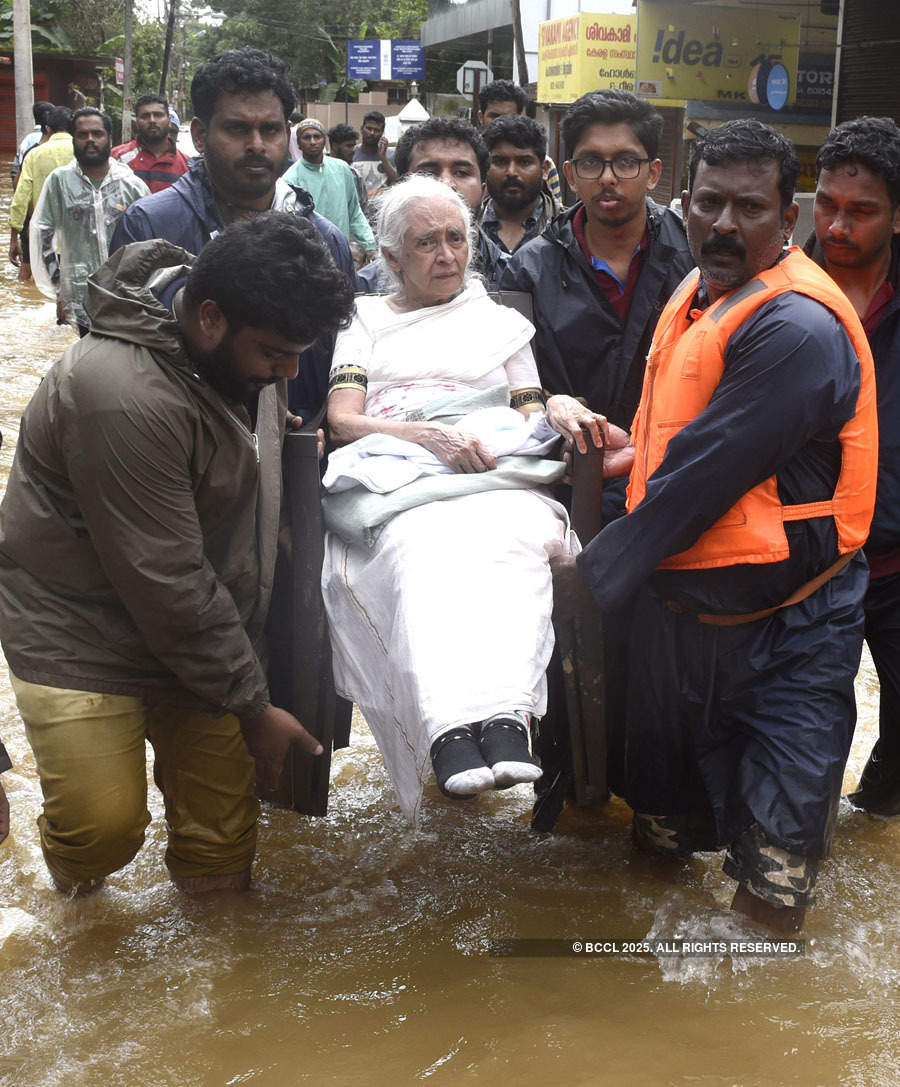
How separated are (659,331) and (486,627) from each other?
3.09 feet

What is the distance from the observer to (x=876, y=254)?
342 cm

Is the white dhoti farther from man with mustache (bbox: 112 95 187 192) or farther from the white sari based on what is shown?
man with mustache (bbox: 112 95 187 192)

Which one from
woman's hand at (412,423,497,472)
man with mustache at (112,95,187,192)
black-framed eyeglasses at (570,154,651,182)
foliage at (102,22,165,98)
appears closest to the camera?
woman's hand at (412,423,497,472)

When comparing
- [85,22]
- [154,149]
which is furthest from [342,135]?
[85,22]

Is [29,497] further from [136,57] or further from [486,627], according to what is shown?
[136,57]

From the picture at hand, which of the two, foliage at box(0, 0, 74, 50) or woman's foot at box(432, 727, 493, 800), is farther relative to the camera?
foliage at box(0, 0, 74, 50)

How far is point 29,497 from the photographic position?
293 cm

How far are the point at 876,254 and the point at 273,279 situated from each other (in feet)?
5.76

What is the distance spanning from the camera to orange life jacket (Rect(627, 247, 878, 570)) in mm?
2832

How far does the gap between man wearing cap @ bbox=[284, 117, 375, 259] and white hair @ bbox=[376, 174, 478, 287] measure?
260 inches

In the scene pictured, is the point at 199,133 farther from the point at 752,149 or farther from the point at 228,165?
the point at 752,149

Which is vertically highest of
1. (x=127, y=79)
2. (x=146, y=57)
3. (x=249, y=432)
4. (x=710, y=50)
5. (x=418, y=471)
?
(x=146, y=57)

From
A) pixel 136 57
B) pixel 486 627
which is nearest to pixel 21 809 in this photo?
pixel 486 627

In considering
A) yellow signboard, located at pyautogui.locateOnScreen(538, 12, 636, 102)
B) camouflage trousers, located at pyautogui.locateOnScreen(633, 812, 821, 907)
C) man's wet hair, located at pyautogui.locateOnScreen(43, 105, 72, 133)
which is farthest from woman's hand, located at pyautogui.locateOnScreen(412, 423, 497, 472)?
yellow signboard, located at pyautogui.locateOnScreen(538, 12, 636, 102)
